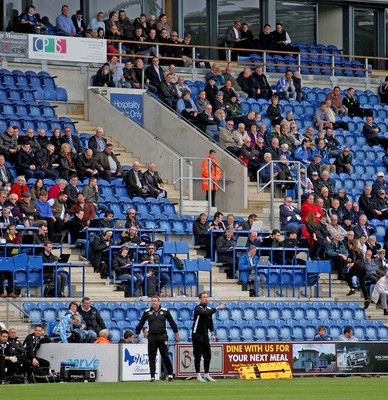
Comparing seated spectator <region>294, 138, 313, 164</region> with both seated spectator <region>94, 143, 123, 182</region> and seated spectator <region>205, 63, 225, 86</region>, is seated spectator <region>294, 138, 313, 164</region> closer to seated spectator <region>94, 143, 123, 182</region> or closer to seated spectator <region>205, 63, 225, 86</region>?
seated spectator <region>205, 63, 225, 86</region>

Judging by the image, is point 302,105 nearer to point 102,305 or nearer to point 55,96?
point 55,96

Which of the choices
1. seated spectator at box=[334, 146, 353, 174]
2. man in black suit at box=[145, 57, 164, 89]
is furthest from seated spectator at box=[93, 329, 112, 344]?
seated spectator at box=[334, 146, 353, 174]

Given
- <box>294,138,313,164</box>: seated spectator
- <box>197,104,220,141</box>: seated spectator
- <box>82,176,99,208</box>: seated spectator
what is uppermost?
<box>197,104,220,141</box>: seated spectator

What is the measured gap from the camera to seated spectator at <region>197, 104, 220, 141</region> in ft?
113

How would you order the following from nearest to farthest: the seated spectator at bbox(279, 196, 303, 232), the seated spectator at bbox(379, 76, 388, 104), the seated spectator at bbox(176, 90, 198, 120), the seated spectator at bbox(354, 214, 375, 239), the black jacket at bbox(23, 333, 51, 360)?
the black jacket at bbox(23, 333, 51, 360) → the seated spectator at bbox(279, 196, 303, 232) → the seated spectator at bbox(354, 214, 375, 239) → the seated spectator at bbox(176, 90, 198, 120) → the seated spectator at bbox(379, 76, 388, 104)

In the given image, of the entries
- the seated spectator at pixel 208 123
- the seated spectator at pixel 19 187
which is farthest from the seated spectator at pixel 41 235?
the seated spectator at pixel 208 123

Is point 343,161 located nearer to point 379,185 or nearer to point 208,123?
point 379,185

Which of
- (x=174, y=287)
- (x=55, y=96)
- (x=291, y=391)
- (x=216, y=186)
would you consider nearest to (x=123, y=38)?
(x=55, y=96)

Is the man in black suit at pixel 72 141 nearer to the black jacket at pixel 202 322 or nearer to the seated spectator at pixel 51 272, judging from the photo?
the seated spectator at pixel 51 272

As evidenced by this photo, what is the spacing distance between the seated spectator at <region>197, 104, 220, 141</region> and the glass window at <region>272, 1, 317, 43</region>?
1016 centimetres

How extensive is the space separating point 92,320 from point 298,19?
20999mm

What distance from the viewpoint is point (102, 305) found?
26.9m

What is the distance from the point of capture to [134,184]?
104 feet

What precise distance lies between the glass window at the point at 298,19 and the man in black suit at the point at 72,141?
46.1 feet
